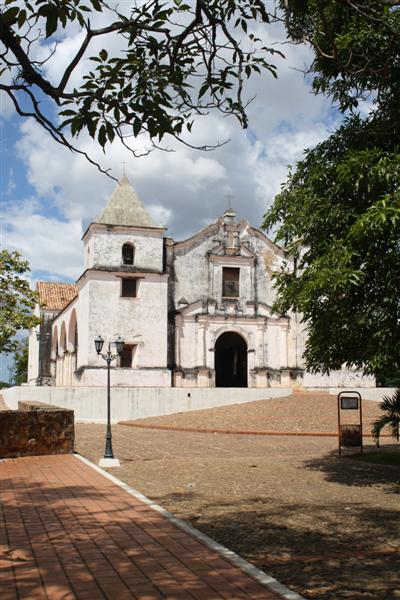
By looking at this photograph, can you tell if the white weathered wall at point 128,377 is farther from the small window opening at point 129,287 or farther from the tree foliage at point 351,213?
the tree foliage at point 351,213

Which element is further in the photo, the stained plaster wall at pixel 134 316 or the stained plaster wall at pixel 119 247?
the stained plaster wall at pixel 119 247

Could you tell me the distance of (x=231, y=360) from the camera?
3653 centimetres

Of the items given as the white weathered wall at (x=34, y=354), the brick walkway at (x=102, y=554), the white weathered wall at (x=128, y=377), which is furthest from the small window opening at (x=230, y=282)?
the brick walkway at (x=102, y=554)

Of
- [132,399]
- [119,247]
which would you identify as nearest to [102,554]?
[132,399]

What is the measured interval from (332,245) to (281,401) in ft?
64.5

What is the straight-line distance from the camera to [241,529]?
24.7ft

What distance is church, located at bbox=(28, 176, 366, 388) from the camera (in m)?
31.3

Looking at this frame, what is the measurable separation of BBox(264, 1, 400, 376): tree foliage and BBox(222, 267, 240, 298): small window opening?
22561mm

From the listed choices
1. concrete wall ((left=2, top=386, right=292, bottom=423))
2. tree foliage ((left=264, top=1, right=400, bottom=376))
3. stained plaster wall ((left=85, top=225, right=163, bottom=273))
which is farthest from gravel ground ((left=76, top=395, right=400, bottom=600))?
stained plaster wall ((left=85, top=225, right=163, bottom=273))

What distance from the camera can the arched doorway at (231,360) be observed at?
35594mm

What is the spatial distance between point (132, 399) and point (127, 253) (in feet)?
25.3

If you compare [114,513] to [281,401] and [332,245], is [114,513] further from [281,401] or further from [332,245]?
[281,401]

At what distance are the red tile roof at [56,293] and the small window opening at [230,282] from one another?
1368 centimetres

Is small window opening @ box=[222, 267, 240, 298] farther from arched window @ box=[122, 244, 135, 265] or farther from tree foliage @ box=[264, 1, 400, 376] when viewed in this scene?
tree foliage @ box=[264, 1, 400, 376]
